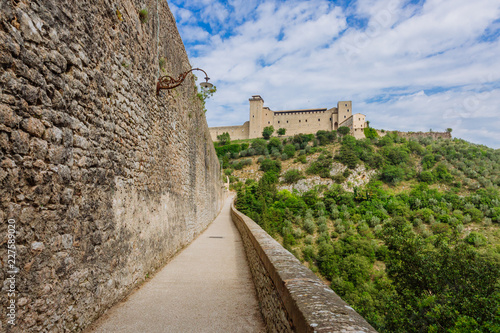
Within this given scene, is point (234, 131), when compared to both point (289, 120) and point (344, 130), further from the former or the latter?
point (344, 130)

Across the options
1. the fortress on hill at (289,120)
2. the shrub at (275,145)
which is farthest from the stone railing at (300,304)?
the fortress on hill at (289,120)

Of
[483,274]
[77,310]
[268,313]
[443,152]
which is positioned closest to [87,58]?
[77,310]

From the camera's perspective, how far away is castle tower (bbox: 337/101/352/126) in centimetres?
7269

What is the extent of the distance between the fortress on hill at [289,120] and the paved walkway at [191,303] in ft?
237

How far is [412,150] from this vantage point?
66.0 meters

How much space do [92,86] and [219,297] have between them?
3280mm

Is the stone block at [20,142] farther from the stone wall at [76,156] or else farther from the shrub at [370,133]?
the shrub at [370,133]

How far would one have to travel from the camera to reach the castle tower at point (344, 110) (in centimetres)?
7269

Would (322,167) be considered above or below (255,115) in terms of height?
below

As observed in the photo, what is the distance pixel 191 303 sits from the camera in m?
3.88

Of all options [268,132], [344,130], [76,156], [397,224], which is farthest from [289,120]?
[76,156]

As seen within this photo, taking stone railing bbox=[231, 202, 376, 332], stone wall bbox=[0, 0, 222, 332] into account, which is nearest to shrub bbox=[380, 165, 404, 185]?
stone wall bbox=[0, 0, 222, 332]

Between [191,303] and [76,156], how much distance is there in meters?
2.44

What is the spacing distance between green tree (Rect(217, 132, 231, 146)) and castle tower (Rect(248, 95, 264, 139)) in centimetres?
631
